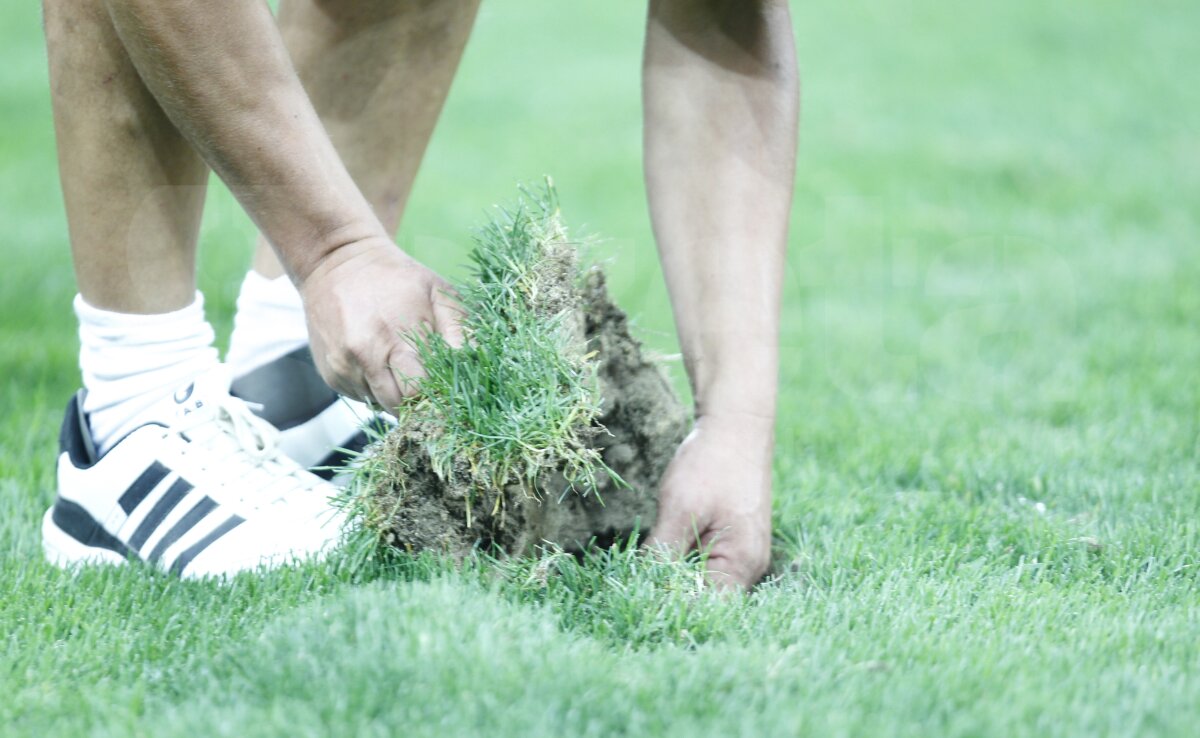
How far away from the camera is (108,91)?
1.65 metres

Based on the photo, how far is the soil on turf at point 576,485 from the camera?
1.50 metres

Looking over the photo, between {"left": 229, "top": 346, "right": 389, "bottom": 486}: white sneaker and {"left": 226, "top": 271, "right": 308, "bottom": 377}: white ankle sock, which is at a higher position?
{"left": 226, "top": 271, "right": 308, "bottom": 377}: white ankle sock

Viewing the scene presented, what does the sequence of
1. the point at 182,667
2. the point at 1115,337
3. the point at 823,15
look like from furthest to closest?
the point at 823,15 → the point at 1115,337 → the point at 182,667

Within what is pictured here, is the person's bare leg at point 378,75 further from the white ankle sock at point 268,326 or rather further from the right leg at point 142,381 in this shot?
the right leg at point 142,381

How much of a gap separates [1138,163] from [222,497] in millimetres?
4772

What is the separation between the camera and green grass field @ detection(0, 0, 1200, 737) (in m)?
1.22

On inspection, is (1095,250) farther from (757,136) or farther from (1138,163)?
(757,136)

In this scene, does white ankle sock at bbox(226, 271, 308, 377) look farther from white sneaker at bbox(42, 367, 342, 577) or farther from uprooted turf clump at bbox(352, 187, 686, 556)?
uprooted turf clump at bbox(352, 187, 686, 556)

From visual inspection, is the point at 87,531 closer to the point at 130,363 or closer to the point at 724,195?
the point at 130,363

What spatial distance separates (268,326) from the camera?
197cm

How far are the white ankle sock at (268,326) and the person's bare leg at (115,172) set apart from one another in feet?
0.64

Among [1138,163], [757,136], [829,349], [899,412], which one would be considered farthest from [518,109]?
[757,136]

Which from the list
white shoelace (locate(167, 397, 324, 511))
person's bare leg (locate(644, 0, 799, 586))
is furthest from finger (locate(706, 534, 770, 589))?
white shoelace (locate(167, 397, 324, 511))

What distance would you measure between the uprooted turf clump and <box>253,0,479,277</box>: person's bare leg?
57cm
